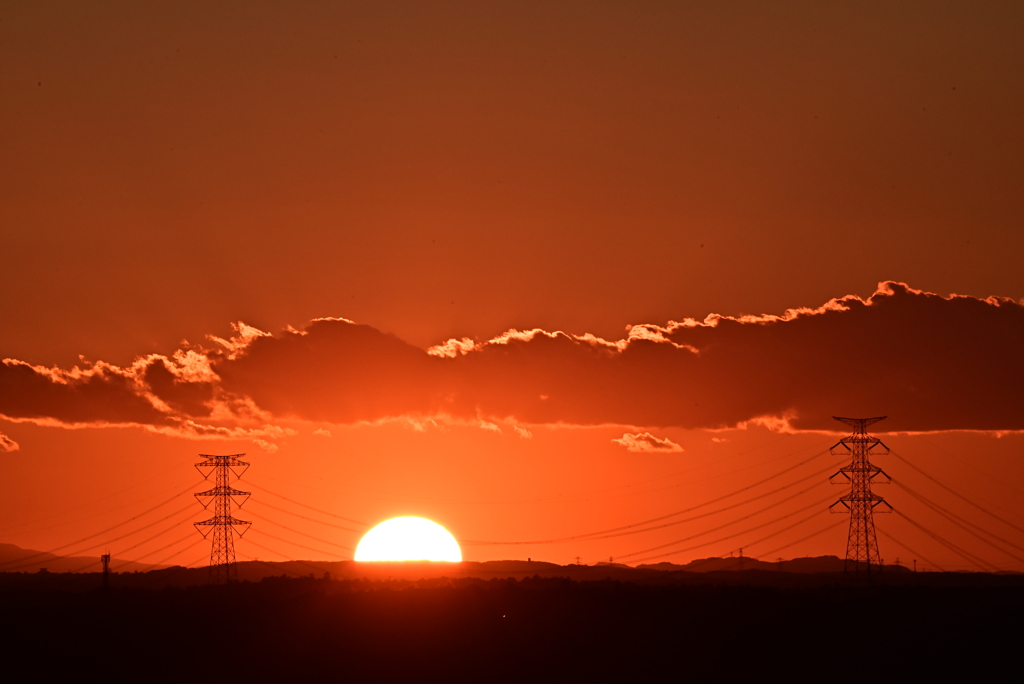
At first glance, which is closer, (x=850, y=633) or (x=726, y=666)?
(x=726, y=666)

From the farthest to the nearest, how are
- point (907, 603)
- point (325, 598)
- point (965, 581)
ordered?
1. point (965, 581)
2. point (325, 598)
3. point (907, 603)

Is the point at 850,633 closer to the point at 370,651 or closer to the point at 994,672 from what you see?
the point at 994,672

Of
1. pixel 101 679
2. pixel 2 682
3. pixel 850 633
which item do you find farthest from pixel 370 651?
pixel 850 633

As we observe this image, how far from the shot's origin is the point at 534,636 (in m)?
102

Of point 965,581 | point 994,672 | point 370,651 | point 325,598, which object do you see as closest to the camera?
point 994,672

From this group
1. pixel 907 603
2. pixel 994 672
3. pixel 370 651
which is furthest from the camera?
pixel 907 603

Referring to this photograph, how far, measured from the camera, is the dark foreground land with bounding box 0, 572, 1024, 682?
9444cm

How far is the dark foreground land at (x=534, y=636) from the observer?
9444 cm

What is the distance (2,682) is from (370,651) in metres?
27.8

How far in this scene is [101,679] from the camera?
9438cm

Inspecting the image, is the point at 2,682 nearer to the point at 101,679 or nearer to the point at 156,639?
the point at 101,679

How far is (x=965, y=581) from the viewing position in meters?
181

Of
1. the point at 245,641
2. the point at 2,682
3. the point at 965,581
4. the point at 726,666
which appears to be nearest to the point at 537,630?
the point at 726,666

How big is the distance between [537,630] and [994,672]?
3558cm
